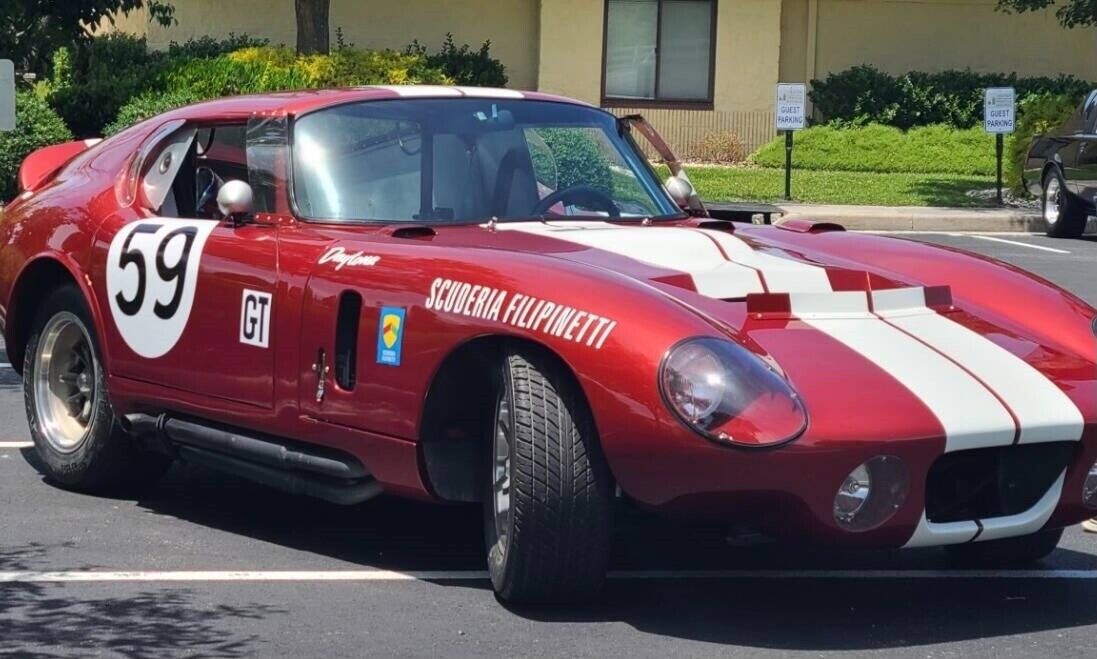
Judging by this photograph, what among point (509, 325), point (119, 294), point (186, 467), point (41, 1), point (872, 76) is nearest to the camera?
point (509, 325)

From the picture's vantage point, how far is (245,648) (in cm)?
493

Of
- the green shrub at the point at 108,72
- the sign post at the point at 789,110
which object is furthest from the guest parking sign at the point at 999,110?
the green shrub at the point at 108,72

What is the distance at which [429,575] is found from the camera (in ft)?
18.8

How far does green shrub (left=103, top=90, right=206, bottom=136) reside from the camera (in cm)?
2070

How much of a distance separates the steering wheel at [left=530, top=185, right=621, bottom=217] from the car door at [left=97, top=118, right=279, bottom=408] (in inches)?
37.3

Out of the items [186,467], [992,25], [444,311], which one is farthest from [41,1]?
[992,25]

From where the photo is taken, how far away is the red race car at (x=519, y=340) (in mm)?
4848

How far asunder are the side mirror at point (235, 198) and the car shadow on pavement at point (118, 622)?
130cm

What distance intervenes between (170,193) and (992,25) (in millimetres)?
26271

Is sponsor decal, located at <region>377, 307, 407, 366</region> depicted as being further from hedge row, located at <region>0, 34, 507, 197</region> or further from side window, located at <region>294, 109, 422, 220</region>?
hedge row, located at <region>0, 34, 507, 197</region>

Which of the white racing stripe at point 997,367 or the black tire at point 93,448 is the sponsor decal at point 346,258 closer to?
the black tire at point 93,448

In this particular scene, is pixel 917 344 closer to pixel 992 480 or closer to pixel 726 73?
pixel 992 480

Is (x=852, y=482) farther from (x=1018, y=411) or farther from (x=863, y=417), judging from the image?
(x=1018, y=411)

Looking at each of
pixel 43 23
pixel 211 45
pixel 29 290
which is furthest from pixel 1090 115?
pixel 29 290
